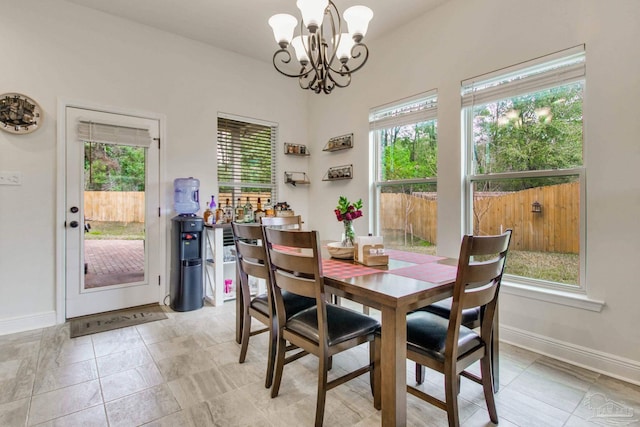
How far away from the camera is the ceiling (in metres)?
2.93

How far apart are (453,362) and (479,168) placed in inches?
76.8

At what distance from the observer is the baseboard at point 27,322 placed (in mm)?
2678

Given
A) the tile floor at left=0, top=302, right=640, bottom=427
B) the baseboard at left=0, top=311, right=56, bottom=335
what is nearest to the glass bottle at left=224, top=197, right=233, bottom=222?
the tile floor at left=0, top=302, right=640, bottom=427

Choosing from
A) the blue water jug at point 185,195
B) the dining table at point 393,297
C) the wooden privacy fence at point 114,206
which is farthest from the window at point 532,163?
the wooden privacy fence at point 114,206

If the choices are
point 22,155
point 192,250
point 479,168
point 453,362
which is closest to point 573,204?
point 479,168

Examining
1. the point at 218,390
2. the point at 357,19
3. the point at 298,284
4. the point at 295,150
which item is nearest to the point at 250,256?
the point at 298,284

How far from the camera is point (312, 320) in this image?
1.70m

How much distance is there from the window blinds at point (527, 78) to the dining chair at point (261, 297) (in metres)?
2.25

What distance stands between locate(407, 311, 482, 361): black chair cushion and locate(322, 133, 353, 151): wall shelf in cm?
266

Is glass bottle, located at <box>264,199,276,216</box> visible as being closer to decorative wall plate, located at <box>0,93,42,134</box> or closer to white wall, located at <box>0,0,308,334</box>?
white wall, located at <box>0,0,308,334</box>

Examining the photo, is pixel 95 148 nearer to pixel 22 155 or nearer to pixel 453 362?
pixel 22 155

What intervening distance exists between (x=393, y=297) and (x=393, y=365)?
313 millimetres

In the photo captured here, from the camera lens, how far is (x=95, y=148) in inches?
122

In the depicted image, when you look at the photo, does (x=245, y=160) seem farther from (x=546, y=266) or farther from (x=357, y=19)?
(x=546, y=266)
